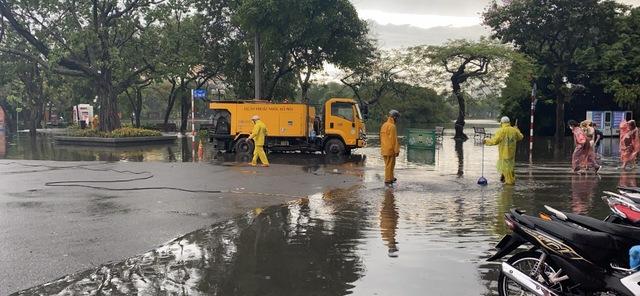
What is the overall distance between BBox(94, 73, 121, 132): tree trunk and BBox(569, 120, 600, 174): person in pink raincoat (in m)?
24.2

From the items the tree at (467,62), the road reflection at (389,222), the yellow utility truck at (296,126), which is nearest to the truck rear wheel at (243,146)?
the yellow utility truck at (296,126)

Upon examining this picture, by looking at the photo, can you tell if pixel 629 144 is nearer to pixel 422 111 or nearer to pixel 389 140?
pixel 389 140

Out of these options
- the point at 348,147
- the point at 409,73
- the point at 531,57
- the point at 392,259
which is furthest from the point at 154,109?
the point at 392,259

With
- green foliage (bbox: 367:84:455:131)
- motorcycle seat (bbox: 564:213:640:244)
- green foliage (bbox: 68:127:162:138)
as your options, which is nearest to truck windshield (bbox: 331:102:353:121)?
green foliage (bbox: 68:127:162:138)

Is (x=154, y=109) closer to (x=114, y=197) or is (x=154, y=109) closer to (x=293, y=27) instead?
(x=293, y=27)

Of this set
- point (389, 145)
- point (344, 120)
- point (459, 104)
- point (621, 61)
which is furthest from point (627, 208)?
point (621, 61)

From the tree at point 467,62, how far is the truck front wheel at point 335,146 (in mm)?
13977

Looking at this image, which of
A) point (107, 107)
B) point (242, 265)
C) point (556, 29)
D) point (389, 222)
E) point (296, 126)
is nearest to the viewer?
point (242, 265)

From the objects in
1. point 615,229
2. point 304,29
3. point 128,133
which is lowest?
point 615,229

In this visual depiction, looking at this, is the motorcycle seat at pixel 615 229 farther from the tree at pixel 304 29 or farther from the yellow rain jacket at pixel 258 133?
the tree at pixel 304 29

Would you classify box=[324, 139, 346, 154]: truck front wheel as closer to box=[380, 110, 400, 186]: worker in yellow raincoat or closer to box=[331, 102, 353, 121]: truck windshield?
box=[331, 102, 353, 121]: truck windshield

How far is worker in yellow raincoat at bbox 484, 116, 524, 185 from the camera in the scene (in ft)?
39.8

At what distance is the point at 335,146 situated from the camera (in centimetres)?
2192

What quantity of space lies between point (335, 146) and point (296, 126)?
6.09ft
